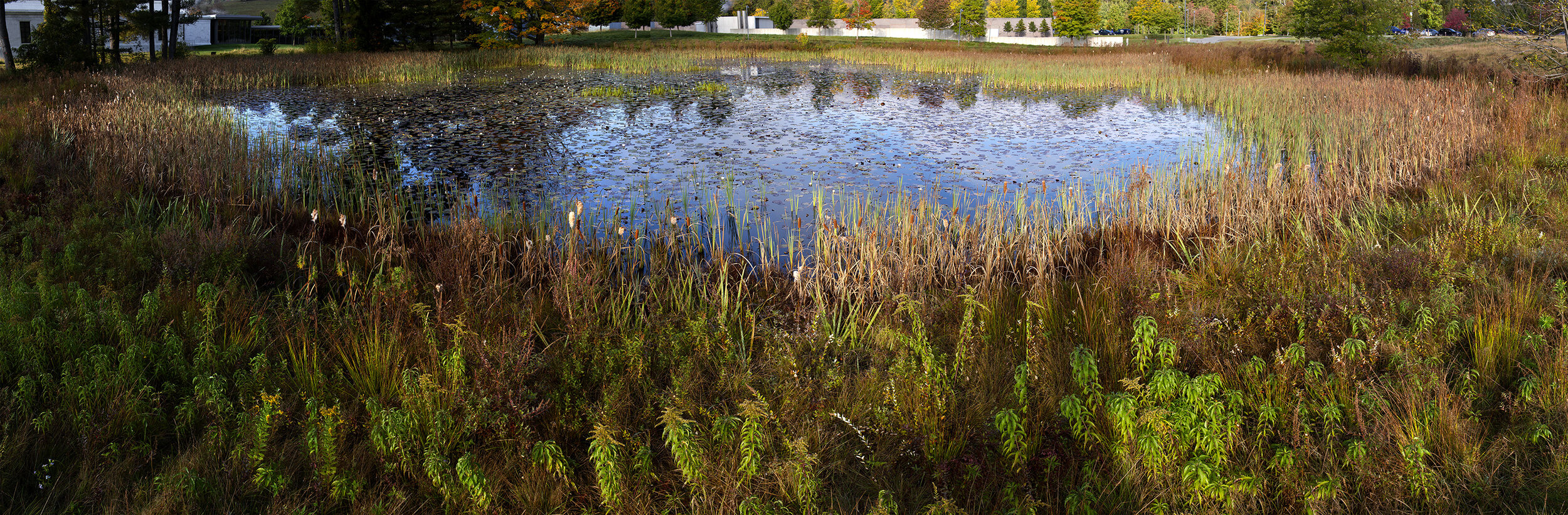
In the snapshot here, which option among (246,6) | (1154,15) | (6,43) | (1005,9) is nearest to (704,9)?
(1005,9)

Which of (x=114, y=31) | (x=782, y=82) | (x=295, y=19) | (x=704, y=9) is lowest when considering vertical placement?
(x=782, y=82)

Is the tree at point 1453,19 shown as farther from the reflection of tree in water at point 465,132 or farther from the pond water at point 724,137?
the reflection of tree in water at point 465,132

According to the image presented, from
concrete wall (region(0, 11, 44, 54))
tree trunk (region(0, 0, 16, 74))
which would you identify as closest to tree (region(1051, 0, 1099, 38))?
tree trunk (region(0, 0, 16, 74))

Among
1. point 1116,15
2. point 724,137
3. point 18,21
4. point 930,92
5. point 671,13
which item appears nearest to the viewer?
point 724,137

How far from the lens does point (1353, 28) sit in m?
17.9

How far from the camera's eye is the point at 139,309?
387 cm

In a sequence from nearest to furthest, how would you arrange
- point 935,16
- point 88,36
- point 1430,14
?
point 88,36, point 935,16, point 1430,14

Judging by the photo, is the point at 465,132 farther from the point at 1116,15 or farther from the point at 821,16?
the point at 1116,15

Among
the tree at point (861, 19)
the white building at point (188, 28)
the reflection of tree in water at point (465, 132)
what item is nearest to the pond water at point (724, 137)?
the reflection of tree in water at point (465, 132)

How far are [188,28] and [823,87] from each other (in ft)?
151

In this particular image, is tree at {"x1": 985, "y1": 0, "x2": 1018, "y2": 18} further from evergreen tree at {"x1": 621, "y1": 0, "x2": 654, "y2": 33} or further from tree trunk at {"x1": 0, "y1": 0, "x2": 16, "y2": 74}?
tree trunk at {"x1": 0, "y1": 0, "x2": 16, "y2": 74}

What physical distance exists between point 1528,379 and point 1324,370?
25.8 inches

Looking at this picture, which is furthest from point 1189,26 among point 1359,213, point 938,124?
point 1359,213

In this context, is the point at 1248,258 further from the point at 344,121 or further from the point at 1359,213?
the point at 344,121
